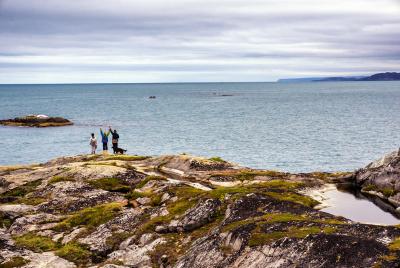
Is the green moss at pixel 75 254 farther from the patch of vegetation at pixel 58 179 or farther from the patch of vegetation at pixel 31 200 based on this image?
the patch of vegetation at pixel 58 179

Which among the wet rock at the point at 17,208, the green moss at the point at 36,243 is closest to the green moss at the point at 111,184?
the wet rock at the point at 17,208

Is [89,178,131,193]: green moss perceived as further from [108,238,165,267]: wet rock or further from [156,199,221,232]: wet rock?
[108,238,165,267]: wet rock

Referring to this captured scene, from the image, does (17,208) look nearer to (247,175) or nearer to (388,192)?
(247,175)

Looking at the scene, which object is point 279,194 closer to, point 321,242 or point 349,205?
point 349,205

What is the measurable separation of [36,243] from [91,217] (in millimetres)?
3803

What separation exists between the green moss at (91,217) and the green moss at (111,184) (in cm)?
451

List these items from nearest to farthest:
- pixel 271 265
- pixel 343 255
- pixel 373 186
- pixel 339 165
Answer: pixel 343 255 < pixel 271 265 < pixel 373 186 < pixel 339 165

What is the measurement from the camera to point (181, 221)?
91.5 feet

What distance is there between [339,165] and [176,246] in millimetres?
62195

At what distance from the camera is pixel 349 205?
3309 centimetres

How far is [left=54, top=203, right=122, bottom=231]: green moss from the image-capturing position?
30.4 metres

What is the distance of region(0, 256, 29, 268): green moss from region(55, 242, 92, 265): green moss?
1.73m

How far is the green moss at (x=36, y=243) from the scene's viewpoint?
91.7 feet

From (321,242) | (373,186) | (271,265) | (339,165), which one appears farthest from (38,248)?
(339,165)
